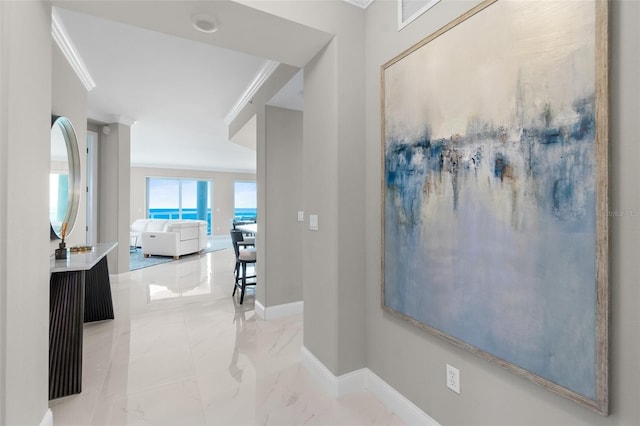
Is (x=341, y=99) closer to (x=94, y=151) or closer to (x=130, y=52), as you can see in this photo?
(x=130, y=52)

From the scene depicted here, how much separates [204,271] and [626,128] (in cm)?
592

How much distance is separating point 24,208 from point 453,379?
2.11 meters

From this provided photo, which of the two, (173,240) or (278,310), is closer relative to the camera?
(278,310)

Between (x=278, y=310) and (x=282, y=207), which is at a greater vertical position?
(x=282, y=207)

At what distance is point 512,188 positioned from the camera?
1195 mm

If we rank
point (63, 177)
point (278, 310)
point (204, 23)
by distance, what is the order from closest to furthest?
point (204, 23)
point (63, 177)
point (278, 310)

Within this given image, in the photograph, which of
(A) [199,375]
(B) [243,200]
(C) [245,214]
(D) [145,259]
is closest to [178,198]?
(B) [243,200]

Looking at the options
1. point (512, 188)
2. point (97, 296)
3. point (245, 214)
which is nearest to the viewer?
point (512, 188)

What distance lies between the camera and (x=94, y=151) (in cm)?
474

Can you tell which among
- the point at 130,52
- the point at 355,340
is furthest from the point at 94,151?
the point at 355,340

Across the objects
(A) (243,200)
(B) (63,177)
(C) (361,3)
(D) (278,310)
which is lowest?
(D) (278,310)

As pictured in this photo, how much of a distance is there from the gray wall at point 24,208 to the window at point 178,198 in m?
9.81

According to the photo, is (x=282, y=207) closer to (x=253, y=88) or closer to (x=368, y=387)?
(x=253, y=88)

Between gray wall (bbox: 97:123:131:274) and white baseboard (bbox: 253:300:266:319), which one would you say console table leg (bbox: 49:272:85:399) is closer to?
white baseboard (bbox: 253:300:266:319)
